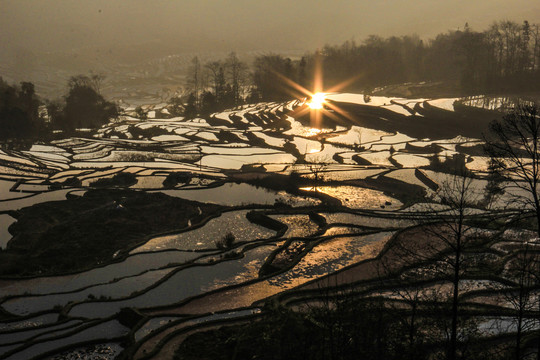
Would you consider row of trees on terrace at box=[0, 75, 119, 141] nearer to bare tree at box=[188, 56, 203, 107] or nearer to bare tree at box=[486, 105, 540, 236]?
bare tree at box=[188, 56, 203, 107]

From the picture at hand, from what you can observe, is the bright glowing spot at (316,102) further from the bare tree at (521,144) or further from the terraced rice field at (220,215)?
the bare tree at (521,144)

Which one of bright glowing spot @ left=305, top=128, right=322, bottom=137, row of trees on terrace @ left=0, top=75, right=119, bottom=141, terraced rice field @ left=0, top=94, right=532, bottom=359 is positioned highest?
row of trees on terrace @ left=0, top=75, right=119, bottom=141

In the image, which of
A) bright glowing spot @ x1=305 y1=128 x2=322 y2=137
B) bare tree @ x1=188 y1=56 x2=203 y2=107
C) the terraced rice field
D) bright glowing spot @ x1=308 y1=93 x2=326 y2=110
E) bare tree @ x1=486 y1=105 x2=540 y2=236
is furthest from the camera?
bare tree @ x1=188 y1=56 x2=203 y2=107

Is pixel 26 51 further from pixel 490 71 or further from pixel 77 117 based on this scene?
pixel 490 71

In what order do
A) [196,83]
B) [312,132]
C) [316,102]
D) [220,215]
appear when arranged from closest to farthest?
[220,215] → [312,132] → [316,102] → [196,83]

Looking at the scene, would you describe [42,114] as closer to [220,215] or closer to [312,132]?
[312,132]

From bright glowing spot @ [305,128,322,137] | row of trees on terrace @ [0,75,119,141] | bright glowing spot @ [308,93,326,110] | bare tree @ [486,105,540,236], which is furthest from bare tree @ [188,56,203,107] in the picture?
bare tree @ [486,105,540,236]

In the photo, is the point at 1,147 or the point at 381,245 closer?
the point at 381,245

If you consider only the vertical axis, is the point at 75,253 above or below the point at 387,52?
below

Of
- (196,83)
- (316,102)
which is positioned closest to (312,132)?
(316,102)

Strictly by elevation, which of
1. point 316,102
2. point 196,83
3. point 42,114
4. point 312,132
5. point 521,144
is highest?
point 196,83

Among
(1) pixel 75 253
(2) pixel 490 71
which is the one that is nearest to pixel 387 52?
(2) pixel 490 71
